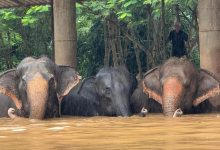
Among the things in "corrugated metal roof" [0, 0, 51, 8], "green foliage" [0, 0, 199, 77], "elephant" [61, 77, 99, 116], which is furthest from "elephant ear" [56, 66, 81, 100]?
"green foliage" [0, 0, 199, 77]

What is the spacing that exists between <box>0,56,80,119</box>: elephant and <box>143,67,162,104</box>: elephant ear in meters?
1.46

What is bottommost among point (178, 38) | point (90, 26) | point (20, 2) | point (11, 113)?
point (11, 113)

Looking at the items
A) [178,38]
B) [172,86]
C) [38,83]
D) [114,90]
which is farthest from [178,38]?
[38,83]

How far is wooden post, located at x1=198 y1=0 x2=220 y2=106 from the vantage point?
39.7 ft

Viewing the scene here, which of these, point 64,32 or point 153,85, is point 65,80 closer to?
point 153,85

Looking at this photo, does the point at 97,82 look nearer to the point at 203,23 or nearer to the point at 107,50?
the point at 203,23

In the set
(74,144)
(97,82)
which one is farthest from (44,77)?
(74,144)

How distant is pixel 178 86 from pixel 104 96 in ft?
5.04

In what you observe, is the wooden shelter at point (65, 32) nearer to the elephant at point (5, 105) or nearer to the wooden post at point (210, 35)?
the elephant at point (5, 105)

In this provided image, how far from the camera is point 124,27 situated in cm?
2194

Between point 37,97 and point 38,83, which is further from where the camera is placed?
point 38,83

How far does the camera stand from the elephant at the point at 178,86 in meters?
10.0

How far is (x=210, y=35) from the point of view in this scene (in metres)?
12.2

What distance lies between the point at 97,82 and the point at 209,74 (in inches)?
86.5
